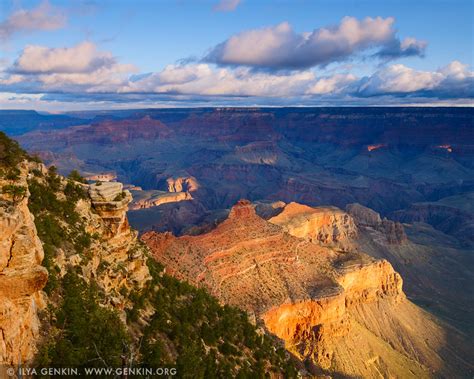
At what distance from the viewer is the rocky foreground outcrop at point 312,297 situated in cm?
4972

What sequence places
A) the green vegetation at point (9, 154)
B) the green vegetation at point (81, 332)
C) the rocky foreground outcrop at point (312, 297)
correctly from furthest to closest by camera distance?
the rocky foreground outcrop at point (312, 297)
the green vegetation at point (9, 154)
the green vegetation at point (81, 332)

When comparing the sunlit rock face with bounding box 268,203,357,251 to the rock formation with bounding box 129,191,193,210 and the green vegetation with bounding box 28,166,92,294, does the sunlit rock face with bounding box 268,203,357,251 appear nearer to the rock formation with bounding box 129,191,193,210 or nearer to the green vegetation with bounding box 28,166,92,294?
the green vegetation with bounding box 28,166,92,294

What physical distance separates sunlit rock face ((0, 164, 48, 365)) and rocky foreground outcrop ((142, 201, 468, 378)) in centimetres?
2859

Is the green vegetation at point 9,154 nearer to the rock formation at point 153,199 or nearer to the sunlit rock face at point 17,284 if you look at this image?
the sunlit rock face at point 17,284

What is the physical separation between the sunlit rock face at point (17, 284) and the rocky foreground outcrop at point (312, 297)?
2859 cm

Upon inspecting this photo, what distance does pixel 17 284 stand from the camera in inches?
617

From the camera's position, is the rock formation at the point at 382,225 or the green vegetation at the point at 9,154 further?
the rock formation at the point at 382,225

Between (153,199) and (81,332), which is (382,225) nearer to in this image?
(153,199)

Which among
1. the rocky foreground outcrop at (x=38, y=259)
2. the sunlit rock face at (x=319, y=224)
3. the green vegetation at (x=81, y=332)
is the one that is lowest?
the sunlit rock face at (x=319, y=224)

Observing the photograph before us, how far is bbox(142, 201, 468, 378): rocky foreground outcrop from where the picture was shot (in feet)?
163

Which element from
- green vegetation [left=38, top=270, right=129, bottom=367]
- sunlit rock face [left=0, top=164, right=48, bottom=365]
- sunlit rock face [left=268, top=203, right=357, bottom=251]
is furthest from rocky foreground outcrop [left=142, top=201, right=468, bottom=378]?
sunlit rock face [left=0, top=164, right=48, bottom=365]

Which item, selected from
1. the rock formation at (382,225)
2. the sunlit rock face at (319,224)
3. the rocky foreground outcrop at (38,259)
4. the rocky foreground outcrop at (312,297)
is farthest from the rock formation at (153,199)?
the rocky foreground outcrop at (38,259)

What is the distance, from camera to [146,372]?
19172 millimetres

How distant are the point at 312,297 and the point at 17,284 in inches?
1671
